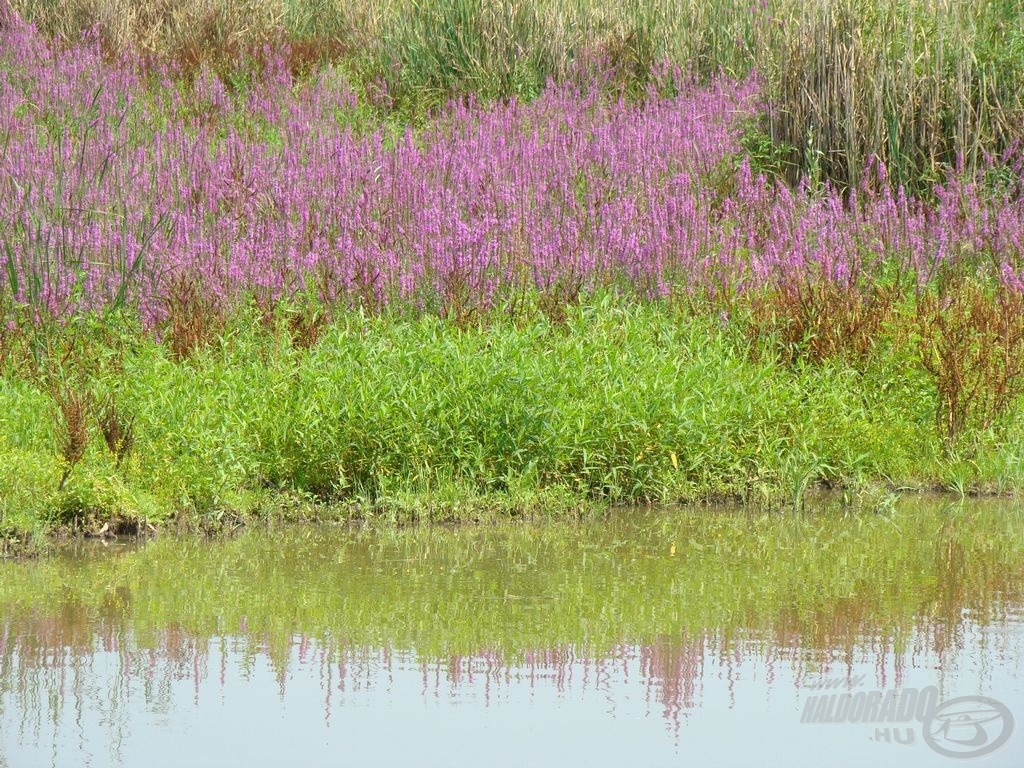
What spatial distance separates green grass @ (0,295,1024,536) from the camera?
258 inches

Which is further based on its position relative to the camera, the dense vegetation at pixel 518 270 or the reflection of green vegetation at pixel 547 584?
the dense vegetation at pixel 518 270

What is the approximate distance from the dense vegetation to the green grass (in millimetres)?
20

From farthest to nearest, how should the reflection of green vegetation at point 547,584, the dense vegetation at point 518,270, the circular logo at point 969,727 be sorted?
the dense vegetation at point 518,270, the reflection of green vegetation at point 547,584, the circular logo at point 969,727

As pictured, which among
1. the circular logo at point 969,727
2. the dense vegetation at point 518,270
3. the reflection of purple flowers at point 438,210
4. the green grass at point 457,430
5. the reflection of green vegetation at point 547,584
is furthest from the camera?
the reflection of purple flowers at point 438,210

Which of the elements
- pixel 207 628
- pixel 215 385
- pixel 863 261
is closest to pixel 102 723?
pixel 207 628

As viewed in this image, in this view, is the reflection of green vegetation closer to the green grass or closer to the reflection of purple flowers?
the green grass

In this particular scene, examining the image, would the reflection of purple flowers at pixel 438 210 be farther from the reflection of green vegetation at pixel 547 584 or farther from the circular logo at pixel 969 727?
the circular logo at pixel 969 727

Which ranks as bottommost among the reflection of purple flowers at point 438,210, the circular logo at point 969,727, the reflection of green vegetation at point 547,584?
the reflection of green vegetation at point 547,584

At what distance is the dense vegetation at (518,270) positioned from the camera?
6910 millimetres

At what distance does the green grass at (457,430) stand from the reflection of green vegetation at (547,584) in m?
0.30

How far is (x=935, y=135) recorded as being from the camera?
35.6 ft

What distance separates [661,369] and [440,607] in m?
2.83
